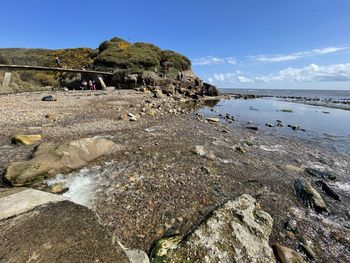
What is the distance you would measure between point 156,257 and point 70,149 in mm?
4215

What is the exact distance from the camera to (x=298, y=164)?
26.6ft

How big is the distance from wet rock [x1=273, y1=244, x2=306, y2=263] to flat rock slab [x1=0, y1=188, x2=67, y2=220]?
3937 mm

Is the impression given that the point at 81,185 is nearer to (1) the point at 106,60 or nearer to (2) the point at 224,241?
(2) the point at 224,241

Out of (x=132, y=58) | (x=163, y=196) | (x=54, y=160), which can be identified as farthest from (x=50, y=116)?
(x=132, y=58)

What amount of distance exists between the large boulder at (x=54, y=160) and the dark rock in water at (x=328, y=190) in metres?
6.72

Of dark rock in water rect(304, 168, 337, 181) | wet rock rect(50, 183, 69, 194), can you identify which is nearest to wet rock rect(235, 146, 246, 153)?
dark rock in water rect(304, 168, 337, 181)

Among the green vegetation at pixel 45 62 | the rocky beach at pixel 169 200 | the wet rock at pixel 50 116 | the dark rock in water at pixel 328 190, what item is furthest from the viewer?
the green vegetation at pixel 45 62

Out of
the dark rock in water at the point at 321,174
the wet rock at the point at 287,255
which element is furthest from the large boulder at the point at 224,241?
the dark rock in water at the point at 321,174

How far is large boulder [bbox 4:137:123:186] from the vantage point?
4988mm

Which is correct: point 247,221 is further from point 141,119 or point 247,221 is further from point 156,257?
point 141,119

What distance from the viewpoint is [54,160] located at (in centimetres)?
569

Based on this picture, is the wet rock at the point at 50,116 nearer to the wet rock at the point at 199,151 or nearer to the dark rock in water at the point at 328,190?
the wet rock at the point at 199,151

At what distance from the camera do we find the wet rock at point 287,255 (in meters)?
3.51

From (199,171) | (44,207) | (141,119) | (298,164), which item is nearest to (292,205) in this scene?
(199,171)
